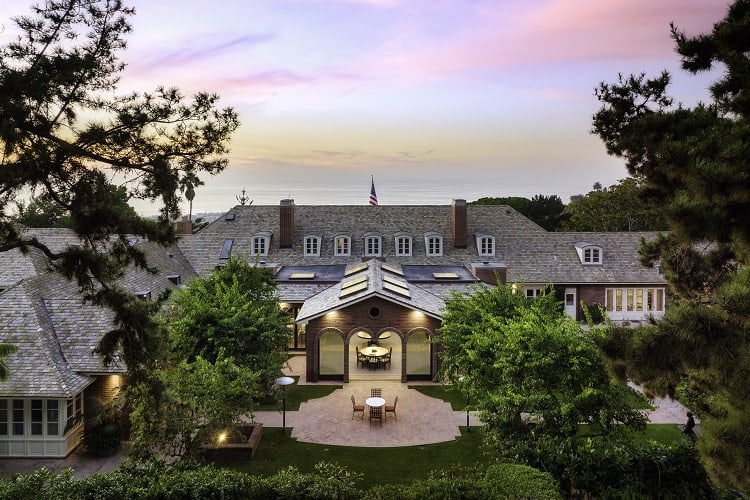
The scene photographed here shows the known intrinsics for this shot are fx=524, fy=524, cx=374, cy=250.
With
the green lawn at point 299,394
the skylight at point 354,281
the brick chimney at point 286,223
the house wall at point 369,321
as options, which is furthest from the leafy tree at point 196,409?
the brick chimney at point 286,223

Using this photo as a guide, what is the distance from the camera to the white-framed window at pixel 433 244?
39.9 m

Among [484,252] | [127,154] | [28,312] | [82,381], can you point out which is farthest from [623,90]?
[484,252]

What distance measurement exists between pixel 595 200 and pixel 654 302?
1034 inches

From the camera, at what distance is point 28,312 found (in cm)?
2069

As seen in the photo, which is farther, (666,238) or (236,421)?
(236,421)

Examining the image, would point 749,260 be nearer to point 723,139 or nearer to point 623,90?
point 723,139

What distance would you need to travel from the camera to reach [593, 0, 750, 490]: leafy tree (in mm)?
8008

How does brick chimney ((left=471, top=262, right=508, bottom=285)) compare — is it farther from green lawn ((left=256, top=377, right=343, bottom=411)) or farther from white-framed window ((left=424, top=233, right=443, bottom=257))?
green lawn ((left=256, top=377, right=343, bottom=411))

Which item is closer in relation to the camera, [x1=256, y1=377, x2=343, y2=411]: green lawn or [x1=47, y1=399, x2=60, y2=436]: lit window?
[x1=47, y1=399, x2=60, y2=436]: lit window

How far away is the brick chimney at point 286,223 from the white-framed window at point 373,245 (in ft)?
19.3

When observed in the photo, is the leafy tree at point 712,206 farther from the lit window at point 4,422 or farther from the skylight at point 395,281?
the lit window at point 4,422

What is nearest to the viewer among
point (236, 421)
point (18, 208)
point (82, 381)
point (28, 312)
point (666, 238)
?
point (18, 208)

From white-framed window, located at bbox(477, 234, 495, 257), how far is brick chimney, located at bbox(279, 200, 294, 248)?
14.4m

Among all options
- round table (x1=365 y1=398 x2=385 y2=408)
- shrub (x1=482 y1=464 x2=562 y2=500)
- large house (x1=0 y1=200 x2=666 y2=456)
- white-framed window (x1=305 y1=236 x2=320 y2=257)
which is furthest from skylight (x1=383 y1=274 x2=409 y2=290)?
shrub (x1=482 y1=464 x2=562 y2=500)
